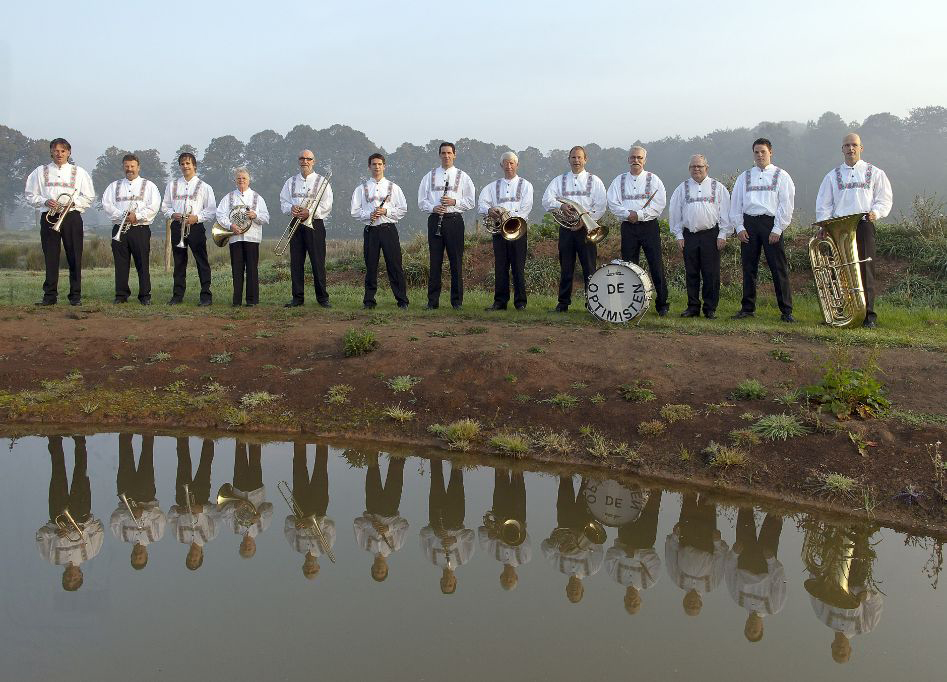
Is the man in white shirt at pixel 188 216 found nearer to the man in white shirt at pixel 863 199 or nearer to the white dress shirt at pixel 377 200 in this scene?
the white dress shirt at pixel 377 200

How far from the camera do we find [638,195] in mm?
9625

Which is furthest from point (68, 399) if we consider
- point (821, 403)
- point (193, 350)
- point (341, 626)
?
point (821, 403)

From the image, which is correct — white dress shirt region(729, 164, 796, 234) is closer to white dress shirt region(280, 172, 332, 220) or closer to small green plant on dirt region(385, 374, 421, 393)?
small green plant on dirt region(385, 374, 421, 393)

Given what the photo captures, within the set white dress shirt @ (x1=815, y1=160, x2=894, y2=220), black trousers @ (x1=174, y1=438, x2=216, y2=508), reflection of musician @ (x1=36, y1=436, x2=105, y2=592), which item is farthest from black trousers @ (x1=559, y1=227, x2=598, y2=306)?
reflection of musician @ (x1=36, y1=436, x2=105, y2=592)

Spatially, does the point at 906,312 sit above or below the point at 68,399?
above

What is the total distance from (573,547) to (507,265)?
6.18 metres

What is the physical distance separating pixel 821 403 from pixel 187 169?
8663 millimetres

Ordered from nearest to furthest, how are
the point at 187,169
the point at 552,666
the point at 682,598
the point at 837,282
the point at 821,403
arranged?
the point at 552,666 → the point at 682,598 → the point at 821,403 → the point at 837,282 → the point at 187,169

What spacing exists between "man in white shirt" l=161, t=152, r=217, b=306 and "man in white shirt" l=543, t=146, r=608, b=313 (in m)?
4.74

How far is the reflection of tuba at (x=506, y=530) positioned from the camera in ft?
15.1

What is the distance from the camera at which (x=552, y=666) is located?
10.7 feet

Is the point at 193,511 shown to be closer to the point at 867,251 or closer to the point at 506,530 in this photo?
the point at 506,530

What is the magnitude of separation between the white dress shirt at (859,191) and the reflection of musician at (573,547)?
561cm

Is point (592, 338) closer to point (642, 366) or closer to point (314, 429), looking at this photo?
point (642, 366)
